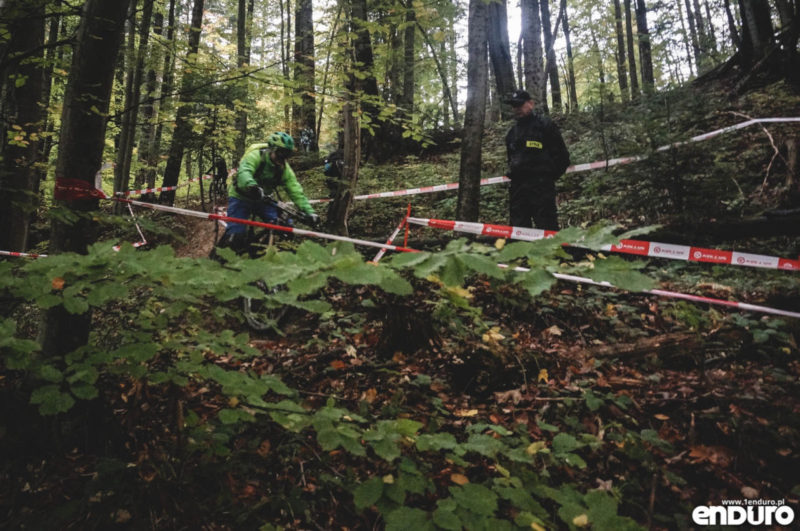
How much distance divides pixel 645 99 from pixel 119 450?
1137cm

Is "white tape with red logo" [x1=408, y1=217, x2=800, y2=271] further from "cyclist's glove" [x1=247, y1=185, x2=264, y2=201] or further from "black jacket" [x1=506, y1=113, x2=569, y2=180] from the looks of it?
"cyclist's glove" [x1=247, y1=185, x2=264, y2=201]

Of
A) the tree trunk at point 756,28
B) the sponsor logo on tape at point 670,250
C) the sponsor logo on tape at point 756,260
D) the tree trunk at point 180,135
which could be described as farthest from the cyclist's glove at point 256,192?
the tree trunk at point 756,28

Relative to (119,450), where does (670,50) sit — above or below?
above

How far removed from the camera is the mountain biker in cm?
525

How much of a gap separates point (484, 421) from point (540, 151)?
4.01 m

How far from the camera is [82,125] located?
2436 millimetres

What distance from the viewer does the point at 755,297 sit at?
4.14 metres

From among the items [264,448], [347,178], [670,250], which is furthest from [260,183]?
[670,250]

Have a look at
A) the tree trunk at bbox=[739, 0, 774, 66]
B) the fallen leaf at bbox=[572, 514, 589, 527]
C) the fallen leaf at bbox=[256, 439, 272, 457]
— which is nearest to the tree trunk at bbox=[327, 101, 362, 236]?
the fallen leaf at bbox=[256, 439, 272, 457]

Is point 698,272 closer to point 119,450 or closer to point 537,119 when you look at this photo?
point 537,119

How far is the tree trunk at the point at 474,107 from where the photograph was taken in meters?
6.53

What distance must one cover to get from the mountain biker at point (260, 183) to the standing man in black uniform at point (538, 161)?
290cm

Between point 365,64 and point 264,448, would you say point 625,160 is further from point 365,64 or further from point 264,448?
point 264,448

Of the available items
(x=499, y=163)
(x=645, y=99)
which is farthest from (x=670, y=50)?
(x=499, y=163)
